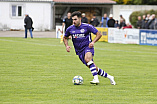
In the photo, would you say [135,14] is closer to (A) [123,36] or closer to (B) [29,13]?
(B) [29,13]

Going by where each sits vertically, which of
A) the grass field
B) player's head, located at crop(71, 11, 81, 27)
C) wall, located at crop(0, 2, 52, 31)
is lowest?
the grass field

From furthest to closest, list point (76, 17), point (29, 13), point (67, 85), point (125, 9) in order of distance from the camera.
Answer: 1. point (125, 9)
2. point (29, 13)
3. point (76, 17)
4. point (67, 85)

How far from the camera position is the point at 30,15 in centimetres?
4666

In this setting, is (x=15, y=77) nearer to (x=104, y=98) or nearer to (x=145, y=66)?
(x=104, y=98)

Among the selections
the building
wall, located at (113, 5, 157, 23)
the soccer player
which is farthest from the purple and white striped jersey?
wall, located at (113, 5, 157, 23)

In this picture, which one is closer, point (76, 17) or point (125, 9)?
point (76, 17)

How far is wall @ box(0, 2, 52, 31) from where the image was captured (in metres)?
46.1

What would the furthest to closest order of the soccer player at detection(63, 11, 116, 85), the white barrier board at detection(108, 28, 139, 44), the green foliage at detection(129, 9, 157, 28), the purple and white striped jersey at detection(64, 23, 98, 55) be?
the green foliage at detection(129, 9, 157, 28) < the white barrier board at detection(108, 28, 139, 44) < the purple and white striped jersey at detection(64, 23, 98, 55) < the soccer player at detection(63, 11, 116, 85)

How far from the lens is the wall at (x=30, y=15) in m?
46.1

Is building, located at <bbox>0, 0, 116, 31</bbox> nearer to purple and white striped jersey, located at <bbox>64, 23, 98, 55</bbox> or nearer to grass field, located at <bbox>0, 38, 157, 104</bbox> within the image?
grass field, located at <bbox>0, 38, 157, 104</bbox>

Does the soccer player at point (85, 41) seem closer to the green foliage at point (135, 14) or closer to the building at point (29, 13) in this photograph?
the building at point (29, 13)

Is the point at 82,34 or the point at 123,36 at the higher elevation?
the point at 82,34

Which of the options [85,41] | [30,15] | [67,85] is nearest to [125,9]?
[30,15]

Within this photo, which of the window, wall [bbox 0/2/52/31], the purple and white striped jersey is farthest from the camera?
the window
